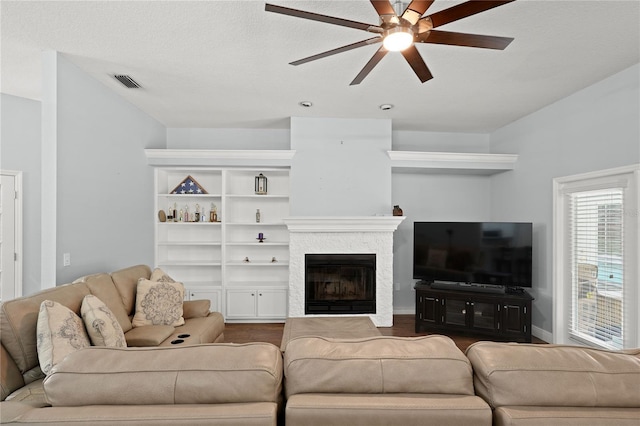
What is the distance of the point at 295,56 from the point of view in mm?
2883

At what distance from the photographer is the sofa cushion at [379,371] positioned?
3.45ft

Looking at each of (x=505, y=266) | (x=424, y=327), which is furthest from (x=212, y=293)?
(x=505, y=266)

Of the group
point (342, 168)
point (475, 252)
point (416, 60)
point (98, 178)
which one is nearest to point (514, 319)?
point (475, 252)

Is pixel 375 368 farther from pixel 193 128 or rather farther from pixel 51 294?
pixel 193 128

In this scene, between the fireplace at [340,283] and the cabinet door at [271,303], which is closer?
the fireplace at [340,283]

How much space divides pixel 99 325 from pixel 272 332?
8.14 feet

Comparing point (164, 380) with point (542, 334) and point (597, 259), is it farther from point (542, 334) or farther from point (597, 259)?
point (542, 334)

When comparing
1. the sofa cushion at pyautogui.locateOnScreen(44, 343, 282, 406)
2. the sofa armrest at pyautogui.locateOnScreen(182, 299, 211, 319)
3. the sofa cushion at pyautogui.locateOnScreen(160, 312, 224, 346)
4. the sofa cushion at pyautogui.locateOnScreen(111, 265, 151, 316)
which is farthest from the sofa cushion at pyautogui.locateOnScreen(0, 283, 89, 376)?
the sofa armrest at pyautogui.locateOnScreen(182, 299, 211, 319)

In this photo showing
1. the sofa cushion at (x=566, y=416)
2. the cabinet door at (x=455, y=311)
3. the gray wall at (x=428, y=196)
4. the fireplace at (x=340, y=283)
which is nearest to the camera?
the sofa cushion at (x=566, y=416)

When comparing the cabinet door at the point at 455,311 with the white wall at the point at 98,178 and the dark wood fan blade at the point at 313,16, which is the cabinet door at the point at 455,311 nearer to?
the dark wood fan blade at the point at 313,16

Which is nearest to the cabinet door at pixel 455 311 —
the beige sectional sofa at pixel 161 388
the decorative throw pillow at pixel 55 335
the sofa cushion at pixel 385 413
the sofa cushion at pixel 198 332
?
the sofa cushion at pixel 198 332

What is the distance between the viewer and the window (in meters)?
3.05

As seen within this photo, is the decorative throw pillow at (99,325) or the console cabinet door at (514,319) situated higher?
the decorative throw pillow at (99,325)

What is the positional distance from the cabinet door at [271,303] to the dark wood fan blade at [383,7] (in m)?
3.77
